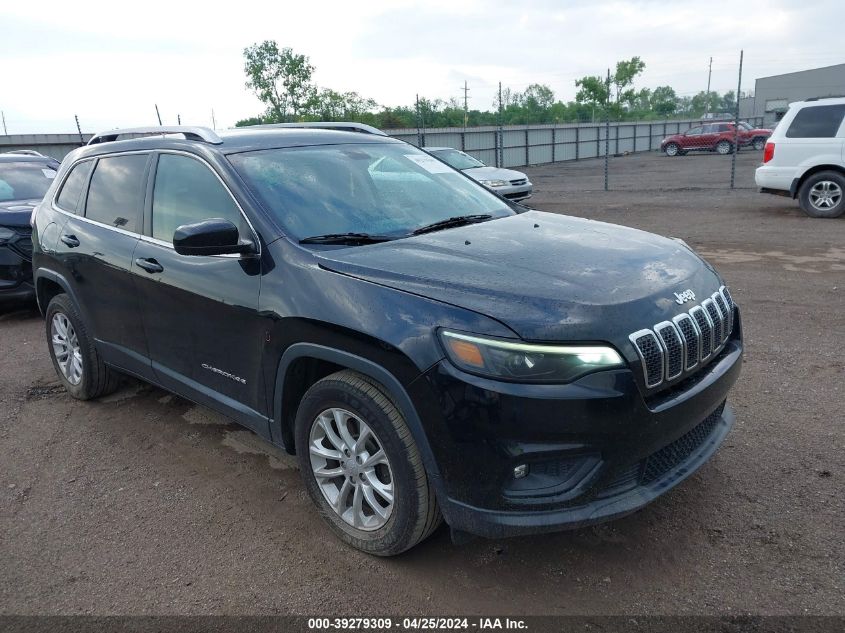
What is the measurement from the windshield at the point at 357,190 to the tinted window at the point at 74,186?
181 cm

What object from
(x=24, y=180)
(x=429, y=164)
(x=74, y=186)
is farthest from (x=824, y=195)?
(x=24, y=180)

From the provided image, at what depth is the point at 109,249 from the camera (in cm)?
413

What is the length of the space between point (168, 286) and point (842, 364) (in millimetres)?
4602

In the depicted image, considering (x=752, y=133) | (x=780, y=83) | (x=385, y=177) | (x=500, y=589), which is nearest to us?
(x=500, y=589)

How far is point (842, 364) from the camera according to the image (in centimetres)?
480

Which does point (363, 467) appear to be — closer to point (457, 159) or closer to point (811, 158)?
point (811, 158)

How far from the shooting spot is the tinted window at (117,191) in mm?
4043

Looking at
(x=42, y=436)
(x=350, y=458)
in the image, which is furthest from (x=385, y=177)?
(x=42, y=436)

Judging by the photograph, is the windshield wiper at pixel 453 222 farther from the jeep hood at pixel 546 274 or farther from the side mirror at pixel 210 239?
the side mirror at pixel 210 239

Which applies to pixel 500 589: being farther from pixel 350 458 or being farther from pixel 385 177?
pixel 385 177

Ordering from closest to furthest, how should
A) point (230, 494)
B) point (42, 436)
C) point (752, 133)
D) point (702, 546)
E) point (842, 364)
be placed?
1. point (702, 546)
2. point (230, 494)
3. point (42, 436)
4. point (842, 364)
5. point (752, 133)

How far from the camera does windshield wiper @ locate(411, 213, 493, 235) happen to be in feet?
11.2

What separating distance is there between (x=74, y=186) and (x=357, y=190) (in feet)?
7.98

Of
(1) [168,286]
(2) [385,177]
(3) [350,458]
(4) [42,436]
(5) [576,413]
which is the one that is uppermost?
(2) [385,177]
